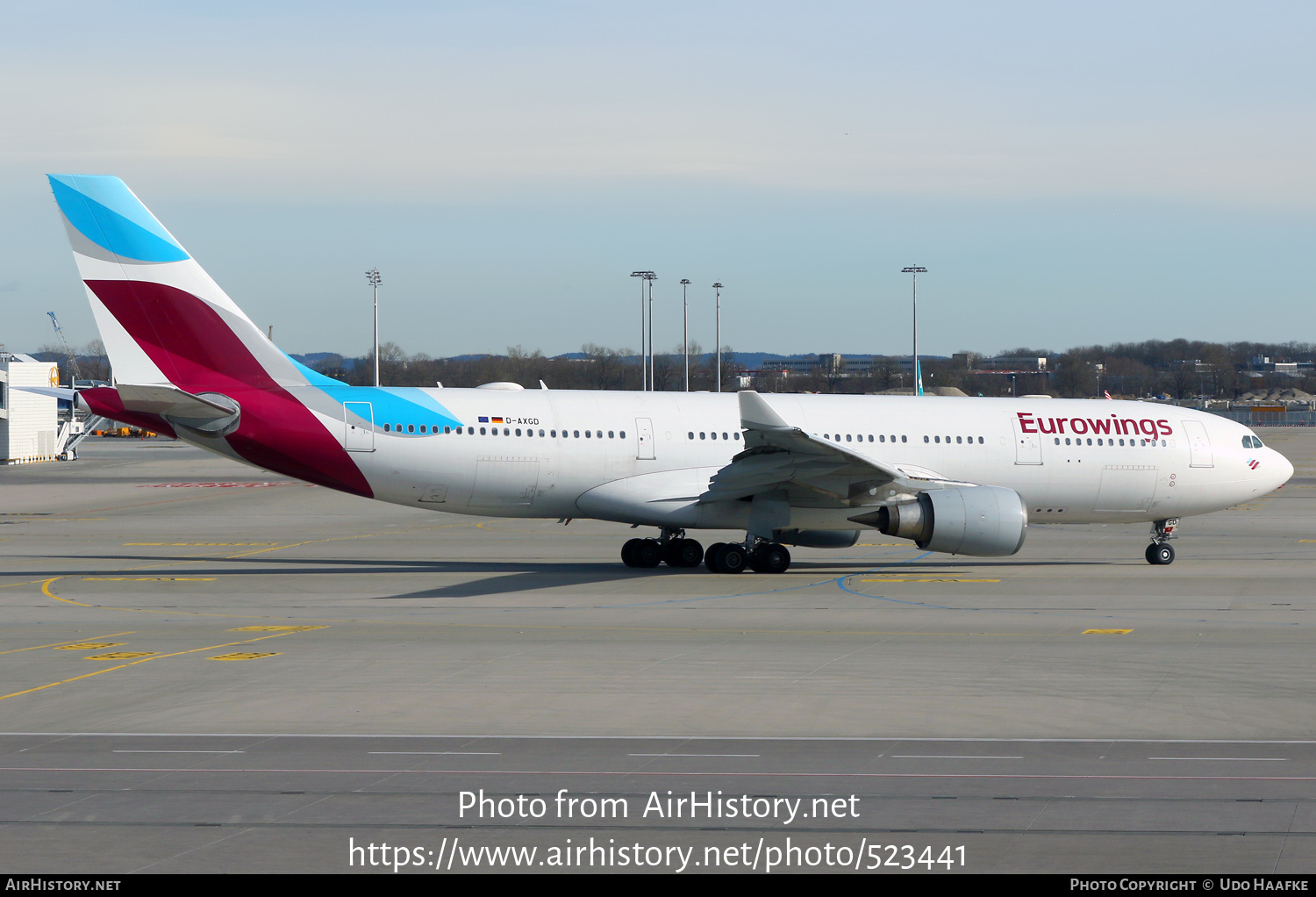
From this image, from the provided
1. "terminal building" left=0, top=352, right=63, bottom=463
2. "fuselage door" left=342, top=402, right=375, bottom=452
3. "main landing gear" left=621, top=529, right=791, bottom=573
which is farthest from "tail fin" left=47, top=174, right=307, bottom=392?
"terminal building" left=0, top=352, right=63, bottom=463

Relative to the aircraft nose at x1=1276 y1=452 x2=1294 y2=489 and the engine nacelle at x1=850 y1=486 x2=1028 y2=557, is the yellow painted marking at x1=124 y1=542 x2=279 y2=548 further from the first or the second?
the aircraft nose at x1=1276 y1=452 x2=1294 y2=489

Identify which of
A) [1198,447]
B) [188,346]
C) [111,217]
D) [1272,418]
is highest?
[111,217]

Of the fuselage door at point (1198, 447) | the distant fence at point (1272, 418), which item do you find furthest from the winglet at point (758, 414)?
the distant fence at point (1272, 418)

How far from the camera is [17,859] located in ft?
26.7

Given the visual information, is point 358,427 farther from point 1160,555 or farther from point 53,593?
point 1160,555

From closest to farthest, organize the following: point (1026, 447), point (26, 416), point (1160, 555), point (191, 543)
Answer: point (1160, 555)
point (1026, 447)
point (191, 543)
point (26, 416)

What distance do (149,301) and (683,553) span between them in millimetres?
11807

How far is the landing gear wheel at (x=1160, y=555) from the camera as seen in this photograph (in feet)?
91.0

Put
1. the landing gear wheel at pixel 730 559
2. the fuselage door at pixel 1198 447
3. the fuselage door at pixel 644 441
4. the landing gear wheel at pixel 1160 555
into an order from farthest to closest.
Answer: the fuselage door at pixel 1198 447
the landing gear wheel at pixel 1160 555
the fuselage door at pixel 644 441
the landing gear wheel at pixel 730 559

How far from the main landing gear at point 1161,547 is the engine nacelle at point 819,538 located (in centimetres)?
700

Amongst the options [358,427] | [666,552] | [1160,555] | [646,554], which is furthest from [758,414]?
[1160,555]

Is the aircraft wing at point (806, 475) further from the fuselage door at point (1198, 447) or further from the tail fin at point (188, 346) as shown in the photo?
the tail fin at point (188, 346)

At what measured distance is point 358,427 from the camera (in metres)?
24.7

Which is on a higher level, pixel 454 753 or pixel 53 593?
pixel 454 753
